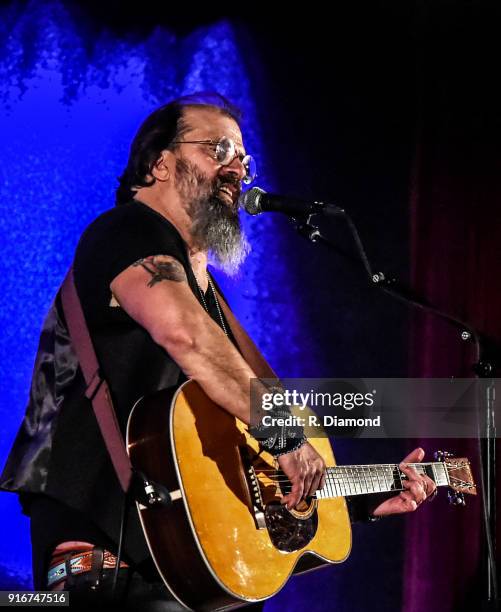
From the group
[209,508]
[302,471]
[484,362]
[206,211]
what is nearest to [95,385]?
[209,508]

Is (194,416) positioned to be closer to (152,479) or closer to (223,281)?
(152,479)

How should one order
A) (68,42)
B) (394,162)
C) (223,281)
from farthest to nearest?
(394,162)
(223,281)
(68,42)

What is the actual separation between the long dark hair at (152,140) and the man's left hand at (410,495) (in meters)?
1.39

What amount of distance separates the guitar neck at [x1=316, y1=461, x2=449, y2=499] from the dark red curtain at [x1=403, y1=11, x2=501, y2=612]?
1.11 metres

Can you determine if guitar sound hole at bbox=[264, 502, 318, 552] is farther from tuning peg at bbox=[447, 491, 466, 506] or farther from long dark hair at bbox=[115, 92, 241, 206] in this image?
long dark hair at bbox=[115, 92, 241, 206]

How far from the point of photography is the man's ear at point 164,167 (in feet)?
8.76

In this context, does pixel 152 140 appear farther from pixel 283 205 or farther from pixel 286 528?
pixel 286 528

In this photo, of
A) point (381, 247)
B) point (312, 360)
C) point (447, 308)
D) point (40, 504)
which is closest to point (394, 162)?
point (381, 247)

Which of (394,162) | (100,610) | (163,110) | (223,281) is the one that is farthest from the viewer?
(394,162)

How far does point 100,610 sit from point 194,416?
0.55 meters

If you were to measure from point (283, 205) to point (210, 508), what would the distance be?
38.1 inches

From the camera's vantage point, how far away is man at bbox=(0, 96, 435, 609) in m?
2.06

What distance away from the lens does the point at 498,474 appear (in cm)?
398

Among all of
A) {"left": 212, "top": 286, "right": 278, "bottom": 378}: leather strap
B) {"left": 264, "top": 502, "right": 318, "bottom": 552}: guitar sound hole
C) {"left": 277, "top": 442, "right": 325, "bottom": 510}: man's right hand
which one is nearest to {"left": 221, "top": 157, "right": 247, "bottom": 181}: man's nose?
{"left": 212, "top": 286, "right": 278, "bottom": 378}: leather strap
